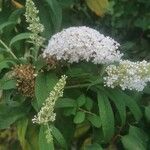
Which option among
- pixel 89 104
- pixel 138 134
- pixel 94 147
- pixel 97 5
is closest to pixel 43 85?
pixel 89 104

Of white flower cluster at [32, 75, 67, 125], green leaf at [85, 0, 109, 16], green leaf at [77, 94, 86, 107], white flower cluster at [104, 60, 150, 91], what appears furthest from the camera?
green leaf at [85, 0, 109, 16]

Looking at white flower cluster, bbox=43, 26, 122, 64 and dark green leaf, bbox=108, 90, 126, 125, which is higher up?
white flower cluster, bbox=43, 26, 122, 64

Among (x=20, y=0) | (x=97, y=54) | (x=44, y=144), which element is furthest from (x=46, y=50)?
(x=20, y=0)

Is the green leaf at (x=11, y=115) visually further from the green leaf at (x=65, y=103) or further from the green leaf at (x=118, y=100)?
the green leaf at (x=118, y=100)

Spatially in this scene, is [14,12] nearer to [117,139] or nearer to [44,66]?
[44,66]

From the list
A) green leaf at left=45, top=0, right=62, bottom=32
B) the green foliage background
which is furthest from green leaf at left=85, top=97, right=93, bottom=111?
green leaf at left=45, top=0, right=62, bottom=32

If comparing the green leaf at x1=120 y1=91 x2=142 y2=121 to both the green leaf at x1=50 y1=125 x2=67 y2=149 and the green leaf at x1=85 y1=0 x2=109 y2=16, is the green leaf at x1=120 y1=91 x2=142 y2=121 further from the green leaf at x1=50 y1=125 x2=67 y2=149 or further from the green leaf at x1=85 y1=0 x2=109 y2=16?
the green leaf at x1=85 y1=0 x2=109 y2=16

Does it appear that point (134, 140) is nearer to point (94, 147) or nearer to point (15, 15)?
point (94, 147)
